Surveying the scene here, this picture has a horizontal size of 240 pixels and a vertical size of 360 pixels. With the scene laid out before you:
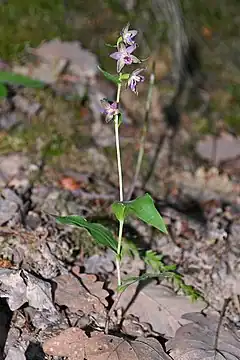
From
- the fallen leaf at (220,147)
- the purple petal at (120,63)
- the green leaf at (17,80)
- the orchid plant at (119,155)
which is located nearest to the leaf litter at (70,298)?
the orchid plant at (119,155)

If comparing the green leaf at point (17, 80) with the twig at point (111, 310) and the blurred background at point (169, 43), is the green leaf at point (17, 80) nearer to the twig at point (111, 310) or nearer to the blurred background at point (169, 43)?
the blurred background at point (169, 43)

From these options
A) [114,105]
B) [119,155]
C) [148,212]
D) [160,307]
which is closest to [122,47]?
[114,105]

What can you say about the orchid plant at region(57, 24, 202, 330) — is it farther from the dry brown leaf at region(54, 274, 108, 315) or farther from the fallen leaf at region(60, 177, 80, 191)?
the fallen leaf at region(60, 177, 80, 191)

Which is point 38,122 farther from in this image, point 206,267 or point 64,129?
point 206,267

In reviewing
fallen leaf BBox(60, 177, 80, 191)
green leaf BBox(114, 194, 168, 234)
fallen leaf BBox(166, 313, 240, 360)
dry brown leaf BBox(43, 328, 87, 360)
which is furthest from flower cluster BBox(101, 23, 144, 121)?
fallen leaf BBox(60, 177, 80, 191)

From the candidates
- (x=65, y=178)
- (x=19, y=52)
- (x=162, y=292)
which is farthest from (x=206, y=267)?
(x=19, y=52)
